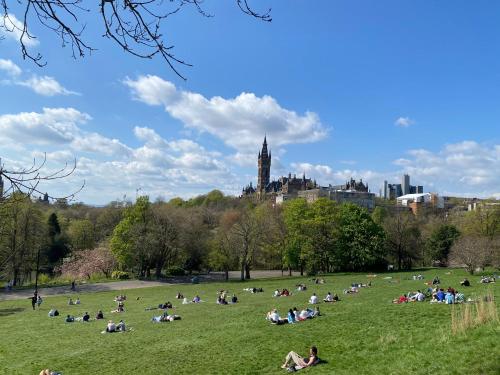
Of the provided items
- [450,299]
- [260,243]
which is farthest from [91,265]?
[450,299]

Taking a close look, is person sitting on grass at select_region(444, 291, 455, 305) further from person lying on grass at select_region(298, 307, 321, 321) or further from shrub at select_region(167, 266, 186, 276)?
shrub at select_region(167, 266, 186, 276)

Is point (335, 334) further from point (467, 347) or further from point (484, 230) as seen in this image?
point (484, 230)

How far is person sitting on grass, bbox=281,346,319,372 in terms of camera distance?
14688 millimetres

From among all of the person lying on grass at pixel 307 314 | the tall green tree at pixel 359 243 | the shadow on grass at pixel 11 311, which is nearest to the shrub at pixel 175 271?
the tall green tree at pixel 359 243

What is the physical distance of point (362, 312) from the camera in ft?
72.5

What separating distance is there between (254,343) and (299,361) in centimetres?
378

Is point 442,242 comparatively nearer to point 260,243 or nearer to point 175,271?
point 260,243

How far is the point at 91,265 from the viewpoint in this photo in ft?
193

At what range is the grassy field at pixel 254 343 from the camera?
43.2 ft

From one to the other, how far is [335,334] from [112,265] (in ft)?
156

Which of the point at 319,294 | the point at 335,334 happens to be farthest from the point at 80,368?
the point at 319,294

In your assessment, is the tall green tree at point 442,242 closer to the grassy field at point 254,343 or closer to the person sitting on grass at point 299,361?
the grassy field at point 254,343

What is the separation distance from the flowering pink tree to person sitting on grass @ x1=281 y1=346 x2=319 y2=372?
47.0 metres

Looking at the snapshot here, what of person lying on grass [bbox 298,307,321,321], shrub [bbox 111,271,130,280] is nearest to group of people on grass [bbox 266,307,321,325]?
person lying on grass [bbox 298,307,321,321]
